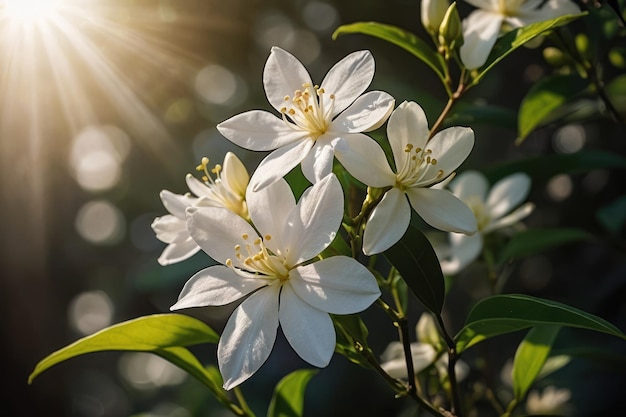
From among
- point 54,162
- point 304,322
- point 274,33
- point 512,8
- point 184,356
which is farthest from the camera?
point 54,162

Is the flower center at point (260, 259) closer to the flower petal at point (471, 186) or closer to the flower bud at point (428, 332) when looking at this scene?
the flower bud at point (428, 332)

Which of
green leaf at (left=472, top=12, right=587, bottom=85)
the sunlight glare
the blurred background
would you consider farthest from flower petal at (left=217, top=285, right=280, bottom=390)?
the sunlight glare

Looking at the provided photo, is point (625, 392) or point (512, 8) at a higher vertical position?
point (512, 8)

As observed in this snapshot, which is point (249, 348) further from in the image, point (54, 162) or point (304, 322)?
point (54, 162)

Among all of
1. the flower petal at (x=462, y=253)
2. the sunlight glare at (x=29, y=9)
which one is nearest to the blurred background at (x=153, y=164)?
the sunlight glare at (x=29, y=9)

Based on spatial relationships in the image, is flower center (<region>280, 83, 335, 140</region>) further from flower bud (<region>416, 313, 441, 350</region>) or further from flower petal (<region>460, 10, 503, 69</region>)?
flower bud (<region>416, 313, 441, 350</region>)

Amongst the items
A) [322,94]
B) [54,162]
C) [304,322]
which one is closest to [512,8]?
[322,94]
